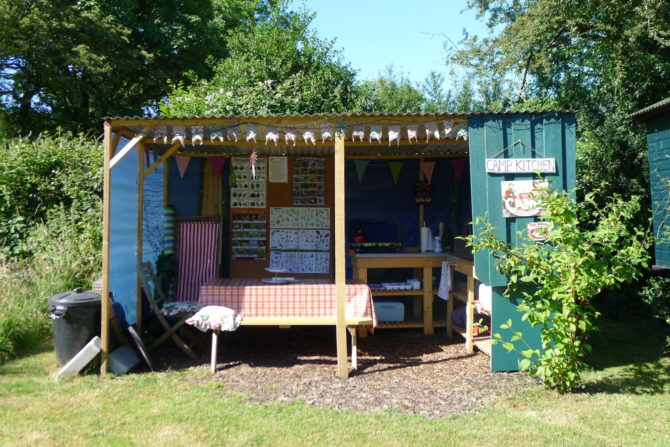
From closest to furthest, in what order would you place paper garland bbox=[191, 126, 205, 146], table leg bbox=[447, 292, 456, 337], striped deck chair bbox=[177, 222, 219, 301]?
paper garland bbox=[191, 126, 205, 146] → table leg bbox=[447, 292, 456, 337] → striped deck chair bbox=[177, 222, 219, 301]

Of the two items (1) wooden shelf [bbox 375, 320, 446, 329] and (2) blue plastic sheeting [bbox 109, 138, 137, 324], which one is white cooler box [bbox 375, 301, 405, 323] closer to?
(1) wooden shelf [bbox 375, 320, 446, 329]

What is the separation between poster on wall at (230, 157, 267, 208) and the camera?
6973 millimetres

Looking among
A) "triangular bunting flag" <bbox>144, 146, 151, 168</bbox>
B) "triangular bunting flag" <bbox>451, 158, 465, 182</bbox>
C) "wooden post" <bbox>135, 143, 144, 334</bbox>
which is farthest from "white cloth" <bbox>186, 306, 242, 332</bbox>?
Answer: "triangular bunting flag" <bbox>451, 158, 465, 182</bbox>

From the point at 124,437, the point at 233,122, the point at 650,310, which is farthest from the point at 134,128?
the point at 650,310

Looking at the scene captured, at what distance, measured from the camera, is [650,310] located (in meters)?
6.65

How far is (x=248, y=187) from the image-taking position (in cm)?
699

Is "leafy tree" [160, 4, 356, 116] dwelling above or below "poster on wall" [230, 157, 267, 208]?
above

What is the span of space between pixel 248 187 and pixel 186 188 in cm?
84

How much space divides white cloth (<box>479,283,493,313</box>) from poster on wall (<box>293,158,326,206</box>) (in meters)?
2.81

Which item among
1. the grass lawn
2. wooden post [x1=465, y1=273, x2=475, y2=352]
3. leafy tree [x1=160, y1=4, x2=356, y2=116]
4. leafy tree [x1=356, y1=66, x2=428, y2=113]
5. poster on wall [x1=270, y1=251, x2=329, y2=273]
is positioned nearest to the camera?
the grass lawn

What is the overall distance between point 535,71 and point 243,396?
23.5ft

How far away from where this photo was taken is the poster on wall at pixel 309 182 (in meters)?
7.00

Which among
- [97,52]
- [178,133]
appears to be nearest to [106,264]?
[178,133]

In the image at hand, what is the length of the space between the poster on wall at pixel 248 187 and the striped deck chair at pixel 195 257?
0.57 meters
